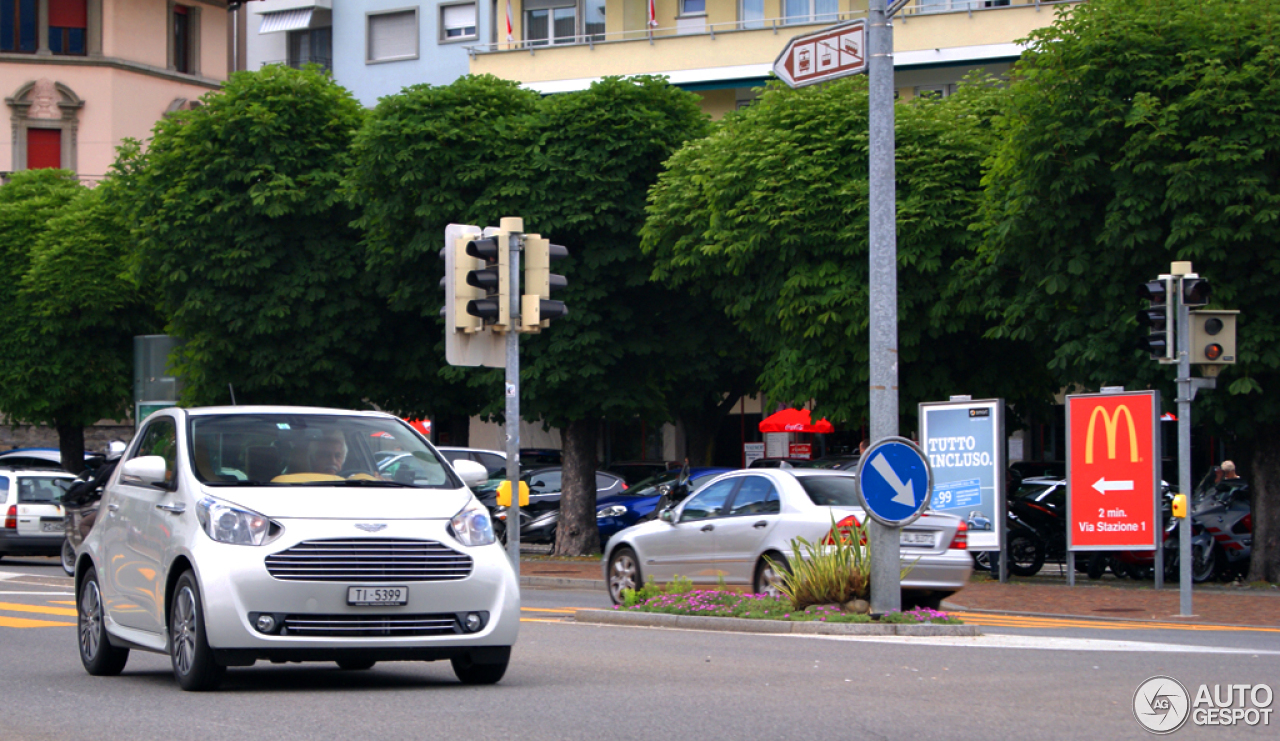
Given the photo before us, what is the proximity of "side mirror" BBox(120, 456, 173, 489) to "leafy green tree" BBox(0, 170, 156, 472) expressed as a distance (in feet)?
103

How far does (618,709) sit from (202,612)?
2.24 m

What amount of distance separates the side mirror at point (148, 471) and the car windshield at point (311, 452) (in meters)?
0.20

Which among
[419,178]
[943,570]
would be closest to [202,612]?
[943,570]

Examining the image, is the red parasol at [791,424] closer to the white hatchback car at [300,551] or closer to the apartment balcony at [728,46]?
the apartment balcony at [728,46]

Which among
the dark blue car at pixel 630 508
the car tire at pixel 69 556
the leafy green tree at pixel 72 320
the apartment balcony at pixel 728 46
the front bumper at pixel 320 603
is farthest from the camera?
the apartment balcony at pixel 728 46

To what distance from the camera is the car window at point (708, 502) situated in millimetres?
17453

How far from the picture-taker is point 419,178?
28.9 metres

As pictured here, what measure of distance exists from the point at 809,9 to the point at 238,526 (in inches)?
1528

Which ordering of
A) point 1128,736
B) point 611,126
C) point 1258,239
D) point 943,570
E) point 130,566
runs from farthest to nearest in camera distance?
1. point 611,126
2. point 1258,239
3. point 943,570
4. point 130,566
5. point 1128,736

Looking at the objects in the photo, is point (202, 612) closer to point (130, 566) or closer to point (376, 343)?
point (130, 566)

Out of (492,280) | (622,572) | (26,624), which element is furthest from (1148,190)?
(26,624)

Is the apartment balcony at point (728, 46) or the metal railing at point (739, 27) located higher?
the metal railing at point (739, 27)

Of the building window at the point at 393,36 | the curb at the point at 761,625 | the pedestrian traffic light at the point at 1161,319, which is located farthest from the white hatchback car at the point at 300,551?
the building window at the point at 393,36

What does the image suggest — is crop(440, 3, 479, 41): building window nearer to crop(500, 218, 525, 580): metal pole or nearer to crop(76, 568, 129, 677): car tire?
crop(500, 218, 525, 580): metal pole
